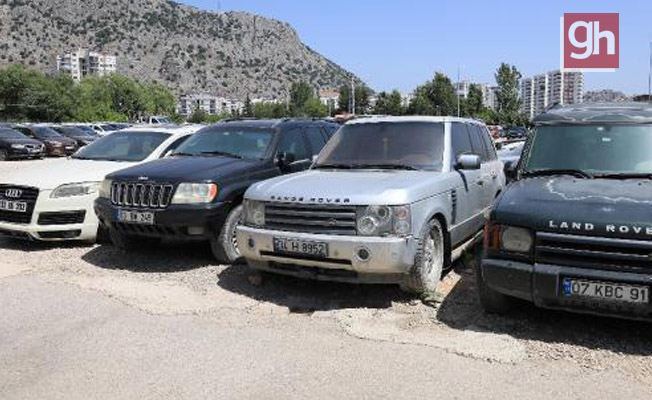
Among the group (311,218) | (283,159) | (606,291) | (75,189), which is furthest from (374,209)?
(75,189)

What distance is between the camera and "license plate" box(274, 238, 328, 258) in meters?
5.68

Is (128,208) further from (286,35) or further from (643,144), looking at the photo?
(286,35)

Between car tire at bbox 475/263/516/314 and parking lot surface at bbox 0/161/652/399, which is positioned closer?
parking lot surface at bbox 0/161/652/399

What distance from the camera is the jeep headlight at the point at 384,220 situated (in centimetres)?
559

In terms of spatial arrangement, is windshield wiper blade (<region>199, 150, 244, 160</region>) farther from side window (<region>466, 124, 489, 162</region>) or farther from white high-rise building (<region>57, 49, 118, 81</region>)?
white high-rise building (<region>57, 49, 118, 81</region>)

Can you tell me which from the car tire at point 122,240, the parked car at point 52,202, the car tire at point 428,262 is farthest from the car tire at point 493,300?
the parked car at point 52,202

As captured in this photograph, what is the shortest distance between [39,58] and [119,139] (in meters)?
124

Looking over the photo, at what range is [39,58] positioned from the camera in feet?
394

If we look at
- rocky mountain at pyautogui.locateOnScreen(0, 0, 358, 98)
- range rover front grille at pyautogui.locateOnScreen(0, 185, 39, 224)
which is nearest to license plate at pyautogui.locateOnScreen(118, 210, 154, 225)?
range rover front grille at pyautogui.locateOnScreen(0, 185, 39, 224)

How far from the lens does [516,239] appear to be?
495cm

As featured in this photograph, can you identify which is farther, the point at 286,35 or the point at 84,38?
the point at 286,35

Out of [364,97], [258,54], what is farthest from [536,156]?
[258,54]

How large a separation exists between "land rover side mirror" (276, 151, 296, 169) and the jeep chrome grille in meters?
1.58

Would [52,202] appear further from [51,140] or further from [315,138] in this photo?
[51,140]
